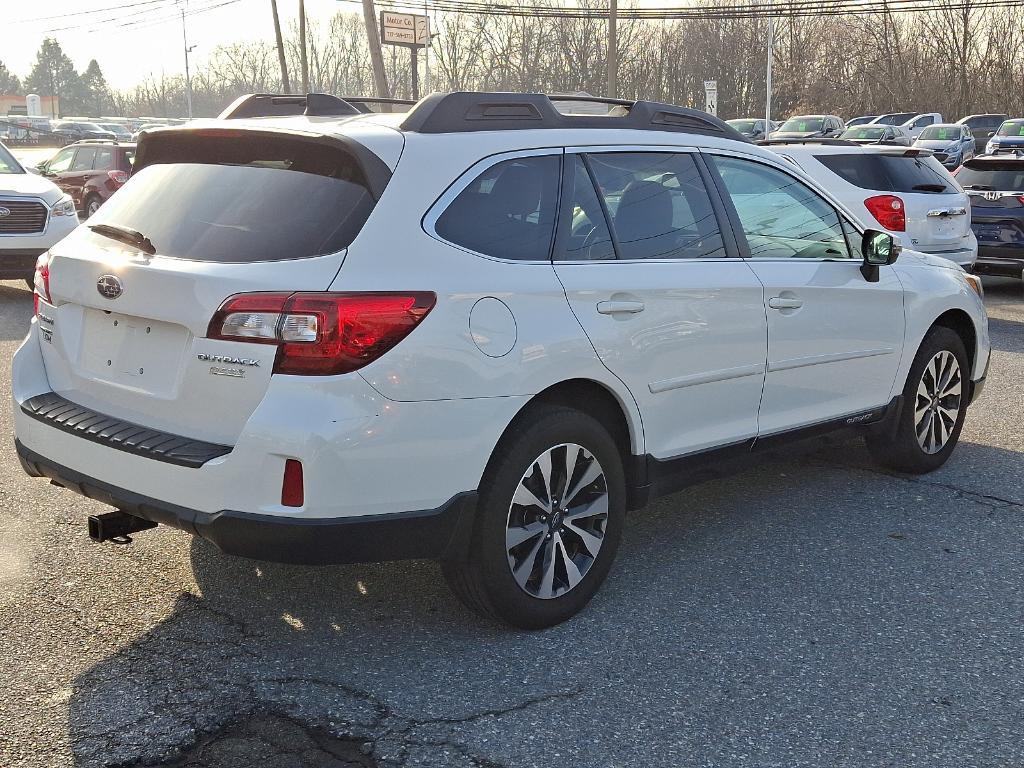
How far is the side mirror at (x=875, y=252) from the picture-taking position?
204 inches

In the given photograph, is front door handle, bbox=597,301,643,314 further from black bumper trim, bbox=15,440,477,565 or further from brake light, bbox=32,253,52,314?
brake light, bbox=32,253,52,314

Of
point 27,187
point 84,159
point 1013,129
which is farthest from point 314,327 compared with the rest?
point 1013,129

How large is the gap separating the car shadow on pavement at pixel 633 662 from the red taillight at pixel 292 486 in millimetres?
597

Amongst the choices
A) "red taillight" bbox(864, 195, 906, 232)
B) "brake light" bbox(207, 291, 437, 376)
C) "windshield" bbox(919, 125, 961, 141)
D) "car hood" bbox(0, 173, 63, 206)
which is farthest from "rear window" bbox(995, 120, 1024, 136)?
"brake light" bbox(207, 291, 437, 376)

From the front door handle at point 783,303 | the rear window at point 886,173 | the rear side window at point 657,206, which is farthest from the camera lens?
the rear window at point 886,173

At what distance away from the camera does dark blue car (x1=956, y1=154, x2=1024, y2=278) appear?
1316 cm

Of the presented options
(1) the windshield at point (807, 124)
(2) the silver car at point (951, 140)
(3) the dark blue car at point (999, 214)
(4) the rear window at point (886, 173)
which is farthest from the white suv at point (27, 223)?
(1) the windshield at point (807, 124)

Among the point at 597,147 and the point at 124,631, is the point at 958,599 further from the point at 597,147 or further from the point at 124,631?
the point at 124,631

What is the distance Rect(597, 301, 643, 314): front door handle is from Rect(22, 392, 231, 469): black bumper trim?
1.36m

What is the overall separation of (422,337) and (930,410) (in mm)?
3473

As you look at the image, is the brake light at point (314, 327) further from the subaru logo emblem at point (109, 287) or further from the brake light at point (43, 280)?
the brake light at point (43, 280)

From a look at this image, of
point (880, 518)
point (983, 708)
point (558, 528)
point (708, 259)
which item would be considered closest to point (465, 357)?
point (558, 528)

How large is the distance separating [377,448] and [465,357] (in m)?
0.40

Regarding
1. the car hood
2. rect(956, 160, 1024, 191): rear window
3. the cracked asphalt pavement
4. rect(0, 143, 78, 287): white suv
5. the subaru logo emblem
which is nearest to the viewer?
the cracked asphalt pavement
